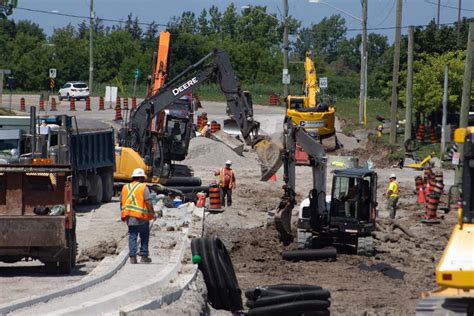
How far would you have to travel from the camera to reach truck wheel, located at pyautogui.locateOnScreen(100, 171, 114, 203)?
3409cm

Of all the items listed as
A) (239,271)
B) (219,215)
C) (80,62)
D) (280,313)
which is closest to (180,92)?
(219,215)

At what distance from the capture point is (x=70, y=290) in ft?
49.2

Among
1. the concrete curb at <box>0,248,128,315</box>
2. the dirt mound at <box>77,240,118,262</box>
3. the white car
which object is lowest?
the dirt mound at <box>77,240,118,262</box>

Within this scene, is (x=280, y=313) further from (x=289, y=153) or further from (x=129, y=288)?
(x=289, y=153)

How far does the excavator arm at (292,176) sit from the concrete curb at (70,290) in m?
7.44

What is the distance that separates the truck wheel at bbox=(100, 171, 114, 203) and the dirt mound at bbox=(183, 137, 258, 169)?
13.6m

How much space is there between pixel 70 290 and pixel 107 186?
1935 centimetres

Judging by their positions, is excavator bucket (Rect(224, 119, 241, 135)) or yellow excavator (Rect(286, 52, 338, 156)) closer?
yellow excavator (Rect(286, 52, 338, 156))

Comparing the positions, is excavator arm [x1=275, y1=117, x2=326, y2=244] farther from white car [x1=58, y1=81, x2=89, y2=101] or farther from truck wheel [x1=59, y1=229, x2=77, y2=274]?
white car [x1=58, y1=81, x2=89, y2=101]

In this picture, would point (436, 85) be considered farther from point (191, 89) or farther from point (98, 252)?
point (98, 252)

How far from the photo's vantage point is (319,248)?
26.0 metres

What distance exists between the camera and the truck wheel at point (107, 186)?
112ft

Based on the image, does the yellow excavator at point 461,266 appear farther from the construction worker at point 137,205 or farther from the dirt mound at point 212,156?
the dirt mound at point 212,156

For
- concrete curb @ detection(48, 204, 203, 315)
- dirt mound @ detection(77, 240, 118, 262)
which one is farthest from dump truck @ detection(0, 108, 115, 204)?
concrete curb @ detection(48, 204, 203, 315)
